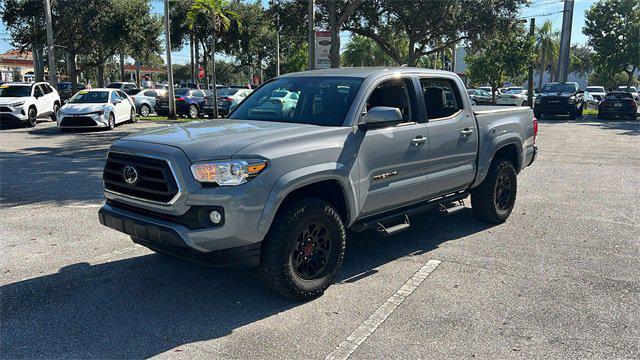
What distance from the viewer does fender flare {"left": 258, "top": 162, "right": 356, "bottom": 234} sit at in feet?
12.5

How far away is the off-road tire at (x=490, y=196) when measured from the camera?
6.41 meters

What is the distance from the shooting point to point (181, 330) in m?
3.76

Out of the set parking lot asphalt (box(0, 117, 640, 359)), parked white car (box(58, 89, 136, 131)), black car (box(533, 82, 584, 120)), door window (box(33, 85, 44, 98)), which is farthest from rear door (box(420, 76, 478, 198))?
black car (box(533, 82, 584, 120))

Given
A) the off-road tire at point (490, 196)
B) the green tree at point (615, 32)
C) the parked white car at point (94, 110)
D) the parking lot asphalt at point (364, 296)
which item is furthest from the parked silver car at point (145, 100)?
the green tree at point (615, 32)

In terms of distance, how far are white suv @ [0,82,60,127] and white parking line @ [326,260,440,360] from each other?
1786 cm

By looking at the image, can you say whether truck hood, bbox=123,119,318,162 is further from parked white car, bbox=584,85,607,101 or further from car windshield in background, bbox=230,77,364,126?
parked white car, bbox=584,85,607,101

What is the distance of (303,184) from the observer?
402 cm

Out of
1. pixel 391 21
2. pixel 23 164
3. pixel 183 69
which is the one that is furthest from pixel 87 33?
pixel 183 69

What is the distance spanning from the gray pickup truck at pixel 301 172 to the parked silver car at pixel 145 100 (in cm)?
2120

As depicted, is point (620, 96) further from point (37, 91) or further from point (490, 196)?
point (37, 91)

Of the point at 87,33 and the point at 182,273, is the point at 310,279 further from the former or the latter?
the point at 87,33

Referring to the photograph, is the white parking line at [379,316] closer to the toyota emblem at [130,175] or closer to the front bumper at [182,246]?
the front bumper at [182,246]

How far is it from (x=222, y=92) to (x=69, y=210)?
18731 millimetres

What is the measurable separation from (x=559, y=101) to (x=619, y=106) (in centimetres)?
331
